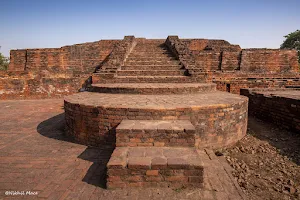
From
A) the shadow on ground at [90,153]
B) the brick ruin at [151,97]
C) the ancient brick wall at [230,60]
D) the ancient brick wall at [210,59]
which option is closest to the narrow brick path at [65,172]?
the shadow on ground at [90,153]

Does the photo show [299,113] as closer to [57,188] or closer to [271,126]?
[271,126]

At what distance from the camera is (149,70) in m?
7.16

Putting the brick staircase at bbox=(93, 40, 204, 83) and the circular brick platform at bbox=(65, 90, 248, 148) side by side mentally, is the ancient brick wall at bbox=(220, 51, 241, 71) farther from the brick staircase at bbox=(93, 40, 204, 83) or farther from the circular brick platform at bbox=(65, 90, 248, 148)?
the circular brick platform at bbox=(65, 90, 248, 148)

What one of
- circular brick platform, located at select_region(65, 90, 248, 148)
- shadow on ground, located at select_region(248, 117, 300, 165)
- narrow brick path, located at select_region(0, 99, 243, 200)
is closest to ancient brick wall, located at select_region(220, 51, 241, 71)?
shadow on ground, located at select_region(248, 117, 300, 165)

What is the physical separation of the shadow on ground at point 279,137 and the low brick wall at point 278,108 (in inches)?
7.6

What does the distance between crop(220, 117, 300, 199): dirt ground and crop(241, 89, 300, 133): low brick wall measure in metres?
0.30

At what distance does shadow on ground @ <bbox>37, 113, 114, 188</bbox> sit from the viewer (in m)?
2.44

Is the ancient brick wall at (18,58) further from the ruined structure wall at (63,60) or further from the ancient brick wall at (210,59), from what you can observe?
the ancient brick wall at (210,59)

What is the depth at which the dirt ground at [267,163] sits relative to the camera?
249cm

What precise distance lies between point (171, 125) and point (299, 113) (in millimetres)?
3727

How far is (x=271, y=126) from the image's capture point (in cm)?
537

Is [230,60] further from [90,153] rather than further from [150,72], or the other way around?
[90,153]

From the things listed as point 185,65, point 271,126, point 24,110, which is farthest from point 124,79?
point 271,126

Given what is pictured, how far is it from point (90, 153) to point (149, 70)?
14.9 feet
